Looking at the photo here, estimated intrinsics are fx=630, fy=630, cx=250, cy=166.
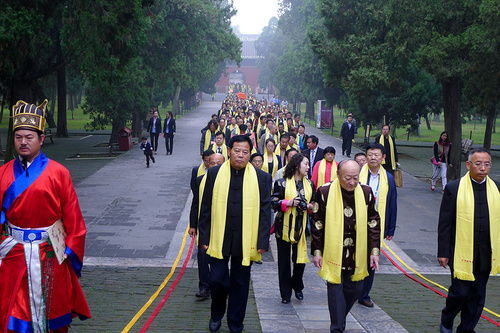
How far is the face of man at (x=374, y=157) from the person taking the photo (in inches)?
294

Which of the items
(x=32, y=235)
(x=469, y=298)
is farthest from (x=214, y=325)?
(x=469, y=298)

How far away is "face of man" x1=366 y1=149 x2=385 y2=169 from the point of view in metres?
7.47

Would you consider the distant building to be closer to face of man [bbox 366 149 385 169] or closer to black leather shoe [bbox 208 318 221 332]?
face of man [bbox 366 149 385 169]

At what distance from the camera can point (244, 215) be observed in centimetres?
599

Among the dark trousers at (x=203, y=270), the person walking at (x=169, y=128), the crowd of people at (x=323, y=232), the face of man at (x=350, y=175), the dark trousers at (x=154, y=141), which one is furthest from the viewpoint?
the dark trousers at (x=154, y=141)

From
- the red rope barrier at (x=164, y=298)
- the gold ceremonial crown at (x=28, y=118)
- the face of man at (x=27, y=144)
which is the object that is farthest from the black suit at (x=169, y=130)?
the face of man at (x=27, y=144)

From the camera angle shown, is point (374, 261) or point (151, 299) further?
point (151, 299)

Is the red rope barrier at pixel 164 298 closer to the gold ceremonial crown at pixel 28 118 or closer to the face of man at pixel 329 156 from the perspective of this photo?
the gold ceremonial crown at pixel 28 118

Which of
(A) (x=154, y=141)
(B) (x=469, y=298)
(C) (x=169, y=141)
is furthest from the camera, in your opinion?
(A) (x=154, y=141)

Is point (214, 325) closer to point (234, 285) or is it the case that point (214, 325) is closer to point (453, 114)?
point (234, 285)

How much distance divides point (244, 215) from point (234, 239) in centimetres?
25

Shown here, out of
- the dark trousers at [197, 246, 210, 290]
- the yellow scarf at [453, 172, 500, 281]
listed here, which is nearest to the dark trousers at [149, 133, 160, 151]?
the dark trousers at [197, 246, 210, 290]

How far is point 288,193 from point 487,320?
2641 millimetres

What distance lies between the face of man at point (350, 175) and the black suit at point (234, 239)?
2.65ft
